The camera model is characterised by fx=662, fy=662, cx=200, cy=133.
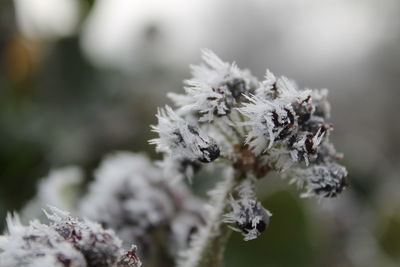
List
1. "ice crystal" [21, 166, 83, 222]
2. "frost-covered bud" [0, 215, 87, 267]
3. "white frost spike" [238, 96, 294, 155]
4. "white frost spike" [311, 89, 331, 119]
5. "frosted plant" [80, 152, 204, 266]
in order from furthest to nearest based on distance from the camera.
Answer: "ice crystal" [21, 166, 83, 222]
"frosted plant" [80, 152, 204, 266]
"white frost spike" [311, 89, 331, 119]
"white frost spike" [238, 96, 294, 155]
"frost-covered bud" [0, 215, 87, 267]

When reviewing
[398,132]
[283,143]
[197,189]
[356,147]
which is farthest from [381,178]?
[398,132]

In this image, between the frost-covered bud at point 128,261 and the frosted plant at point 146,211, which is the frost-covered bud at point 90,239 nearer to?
the frost-covered bud at point 128,261

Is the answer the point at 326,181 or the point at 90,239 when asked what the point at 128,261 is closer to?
the point at 90,239

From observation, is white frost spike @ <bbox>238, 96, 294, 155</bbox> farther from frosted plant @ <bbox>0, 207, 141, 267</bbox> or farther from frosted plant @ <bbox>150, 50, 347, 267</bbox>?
frosted plant @ <bbox>0, 207, 141, 267</bbox>

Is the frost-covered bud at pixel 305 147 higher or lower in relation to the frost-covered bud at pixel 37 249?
higher

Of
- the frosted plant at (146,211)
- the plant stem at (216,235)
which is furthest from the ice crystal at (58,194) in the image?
the plant stem at (216,235)

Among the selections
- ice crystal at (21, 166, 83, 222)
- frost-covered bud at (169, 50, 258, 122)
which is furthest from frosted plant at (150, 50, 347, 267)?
ice crystal at (21, 166, 83, 222)
